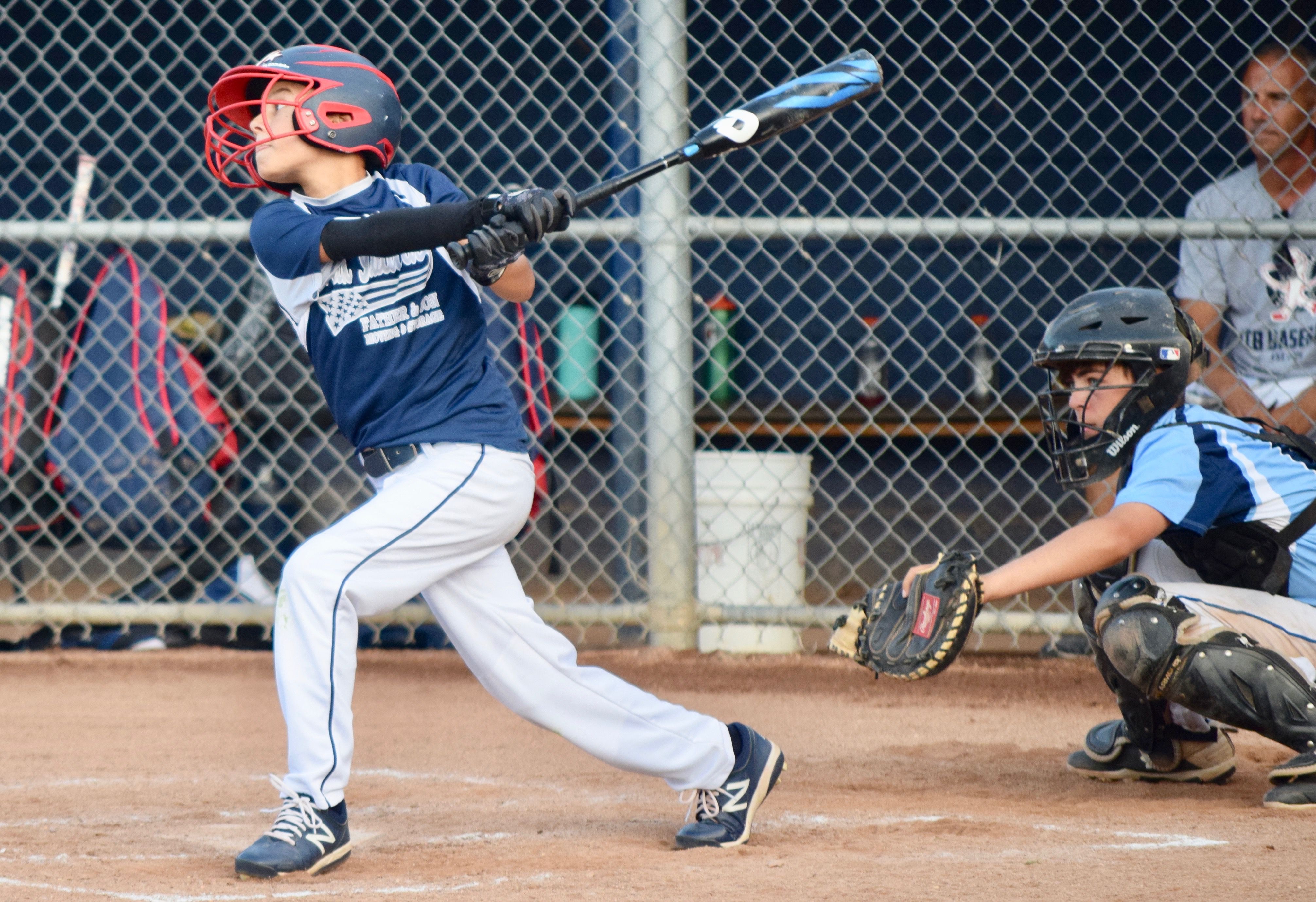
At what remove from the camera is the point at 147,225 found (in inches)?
170

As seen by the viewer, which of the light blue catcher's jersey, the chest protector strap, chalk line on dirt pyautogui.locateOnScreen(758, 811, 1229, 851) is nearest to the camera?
chalk line on dirt pyautogui.locateOnScreen(758, 811, 1229, 851)

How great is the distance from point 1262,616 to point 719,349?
368 cm

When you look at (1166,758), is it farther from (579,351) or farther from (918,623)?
(579,351)

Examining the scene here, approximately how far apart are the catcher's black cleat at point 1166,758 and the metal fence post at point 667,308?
5.32 feet

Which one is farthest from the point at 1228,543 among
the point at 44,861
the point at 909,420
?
the point at 909,420

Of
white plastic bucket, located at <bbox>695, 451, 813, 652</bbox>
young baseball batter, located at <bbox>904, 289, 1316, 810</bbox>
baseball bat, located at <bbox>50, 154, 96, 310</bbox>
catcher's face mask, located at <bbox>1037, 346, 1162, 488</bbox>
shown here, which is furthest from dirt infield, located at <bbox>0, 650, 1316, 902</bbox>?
baseball bat, located at <bbox>50, 154, 96, 310</bbox>

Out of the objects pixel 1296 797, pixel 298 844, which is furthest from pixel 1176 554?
pixel 298 844

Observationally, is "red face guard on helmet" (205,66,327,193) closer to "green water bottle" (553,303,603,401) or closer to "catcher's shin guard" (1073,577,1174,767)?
"catcher's shin guard" (1073,577,1174,767)

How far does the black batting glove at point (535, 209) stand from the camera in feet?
7.55

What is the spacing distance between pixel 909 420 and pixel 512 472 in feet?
10.7

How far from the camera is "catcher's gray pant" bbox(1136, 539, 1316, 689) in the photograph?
2740 millimetres

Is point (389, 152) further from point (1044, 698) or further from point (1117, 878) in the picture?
point (1044, 698)

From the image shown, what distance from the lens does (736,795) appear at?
2.50 metres

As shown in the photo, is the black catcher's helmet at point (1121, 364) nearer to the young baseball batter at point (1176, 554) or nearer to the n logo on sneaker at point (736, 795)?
the young baseball batter at point (1176, 554)
